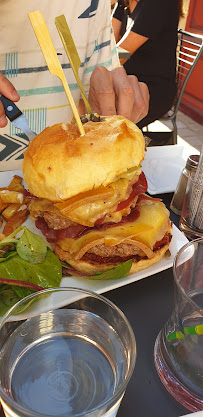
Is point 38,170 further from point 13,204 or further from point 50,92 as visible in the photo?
point 50,92

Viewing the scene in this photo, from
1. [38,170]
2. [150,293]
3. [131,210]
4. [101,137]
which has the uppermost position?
[101,137]

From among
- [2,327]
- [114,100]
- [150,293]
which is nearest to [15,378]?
[2,327]

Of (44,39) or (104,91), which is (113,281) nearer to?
(44,39)

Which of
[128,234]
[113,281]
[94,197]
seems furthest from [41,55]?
[113,281]

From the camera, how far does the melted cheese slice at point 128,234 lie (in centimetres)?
121

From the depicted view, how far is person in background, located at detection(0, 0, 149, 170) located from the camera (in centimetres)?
165

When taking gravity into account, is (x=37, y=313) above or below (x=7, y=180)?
above

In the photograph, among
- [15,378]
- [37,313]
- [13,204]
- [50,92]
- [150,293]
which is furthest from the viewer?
[50,92]

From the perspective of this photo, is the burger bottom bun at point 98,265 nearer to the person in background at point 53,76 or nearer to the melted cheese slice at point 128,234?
the melted cheese slice at point 128,234

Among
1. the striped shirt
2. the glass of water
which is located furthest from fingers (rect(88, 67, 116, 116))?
the glass of water

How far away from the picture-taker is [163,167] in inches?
71.4

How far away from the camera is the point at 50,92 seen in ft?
6.66

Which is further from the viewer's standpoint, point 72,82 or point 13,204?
point 72,82

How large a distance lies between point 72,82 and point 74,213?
3.80ft
